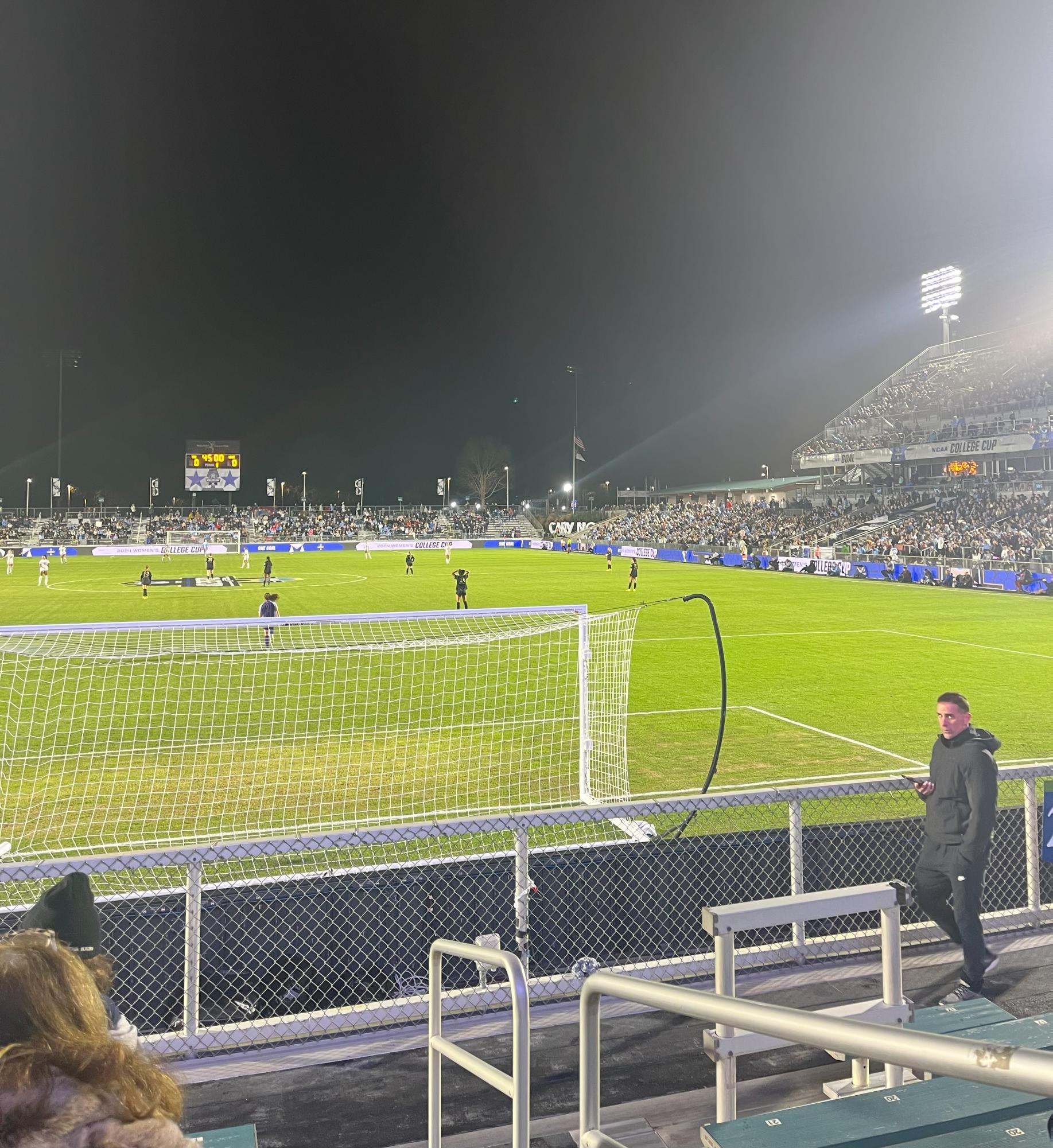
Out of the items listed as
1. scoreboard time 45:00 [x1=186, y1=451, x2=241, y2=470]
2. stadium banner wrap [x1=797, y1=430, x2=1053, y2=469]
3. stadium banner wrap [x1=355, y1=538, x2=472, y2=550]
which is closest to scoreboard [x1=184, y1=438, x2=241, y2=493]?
scoreboard time 45:00 [x1=186, y1=451, x2=241, y2=470]

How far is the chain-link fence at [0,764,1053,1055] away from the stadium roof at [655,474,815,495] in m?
99.0

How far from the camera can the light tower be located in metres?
76.4

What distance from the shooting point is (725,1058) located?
4062 mm

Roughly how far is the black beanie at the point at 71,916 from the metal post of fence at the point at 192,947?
2.12 meters

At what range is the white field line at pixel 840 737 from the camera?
1238 cm

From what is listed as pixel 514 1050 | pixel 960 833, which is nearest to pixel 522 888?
pixel 514 1050

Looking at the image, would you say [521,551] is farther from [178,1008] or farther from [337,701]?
[178,1008]

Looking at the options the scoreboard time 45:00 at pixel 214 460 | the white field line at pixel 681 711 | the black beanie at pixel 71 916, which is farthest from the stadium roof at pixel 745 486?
the black beanie at pixel 71 916

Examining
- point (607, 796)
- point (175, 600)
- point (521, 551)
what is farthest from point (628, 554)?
point (607, 796)

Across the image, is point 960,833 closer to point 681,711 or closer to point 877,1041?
point 877,1041

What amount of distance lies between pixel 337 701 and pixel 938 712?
1207 centimetres

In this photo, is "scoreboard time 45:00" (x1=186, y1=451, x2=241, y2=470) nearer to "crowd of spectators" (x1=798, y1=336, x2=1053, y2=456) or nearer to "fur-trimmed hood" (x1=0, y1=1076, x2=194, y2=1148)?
"crowd of spectators" (x1=798, y1=336, x2=1053, y2=456)

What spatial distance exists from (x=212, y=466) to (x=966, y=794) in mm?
77534

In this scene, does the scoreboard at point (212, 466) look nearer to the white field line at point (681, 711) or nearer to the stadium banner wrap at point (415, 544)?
the stadium banner wrap at point (415, 544)
